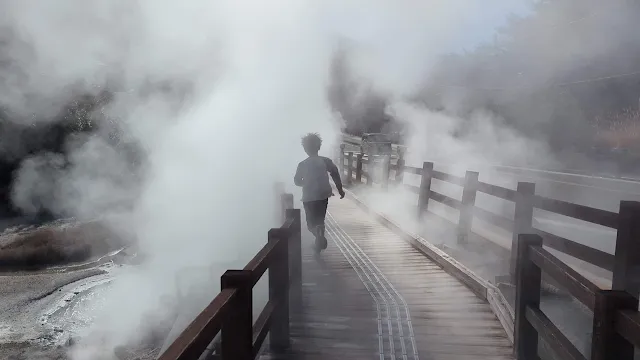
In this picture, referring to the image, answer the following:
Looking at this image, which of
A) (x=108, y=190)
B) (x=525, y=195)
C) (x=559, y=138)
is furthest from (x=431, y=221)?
(x=559, y=138)

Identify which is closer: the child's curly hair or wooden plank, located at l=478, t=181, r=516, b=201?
wooden plank, located at l=478, t=181, r=516, b=201

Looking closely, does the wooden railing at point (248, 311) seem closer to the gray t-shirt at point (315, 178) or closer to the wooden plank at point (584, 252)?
the gray t-shirt at point (315, 178)

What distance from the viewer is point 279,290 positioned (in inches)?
126

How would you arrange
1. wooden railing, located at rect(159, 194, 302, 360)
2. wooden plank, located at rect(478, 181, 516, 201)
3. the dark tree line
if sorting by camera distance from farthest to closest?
the dark tree line → wooden plank, located at rect(478, 181, 516, 201) → wooden railing, located at rect(159, 194, 302, 360)

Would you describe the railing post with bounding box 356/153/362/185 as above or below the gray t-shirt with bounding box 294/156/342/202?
below

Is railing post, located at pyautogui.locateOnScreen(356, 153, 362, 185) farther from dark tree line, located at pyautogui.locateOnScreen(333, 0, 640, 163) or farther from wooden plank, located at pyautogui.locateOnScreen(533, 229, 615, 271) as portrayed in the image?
wooden plank, located at pyautogui.locateOnScreen(533, 229, 615, 271)

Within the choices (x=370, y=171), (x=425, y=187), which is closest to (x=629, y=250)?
(x=425, y=187)

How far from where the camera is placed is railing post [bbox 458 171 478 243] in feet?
19.9

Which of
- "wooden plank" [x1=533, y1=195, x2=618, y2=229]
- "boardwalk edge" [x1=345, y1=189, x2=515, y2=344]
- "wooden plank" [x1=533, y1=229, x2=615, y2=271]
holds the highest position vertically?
"wooden plank" [x1=533, y1=195, x2=618, y2=229]

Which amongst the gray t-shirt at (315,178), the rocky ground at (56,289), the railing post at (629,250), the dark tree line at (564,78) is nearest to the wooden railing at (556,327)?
the railing post at (629,250)

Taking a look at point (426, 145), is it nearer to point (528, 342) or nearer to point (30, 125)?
point (528, 342)

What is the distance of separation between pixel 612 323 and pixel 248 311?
4.85ft

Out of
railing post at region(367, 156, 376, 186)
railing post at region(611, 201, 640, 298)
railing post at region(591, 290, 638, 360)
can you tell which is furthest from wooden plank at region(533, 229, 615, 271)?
railing post at region(367, 156, 376, 186)

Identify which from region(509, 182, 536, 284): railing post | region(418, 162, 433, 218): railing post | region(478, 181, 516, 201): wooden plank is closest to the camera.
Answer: region(509, 182, 536, 284): railing post
